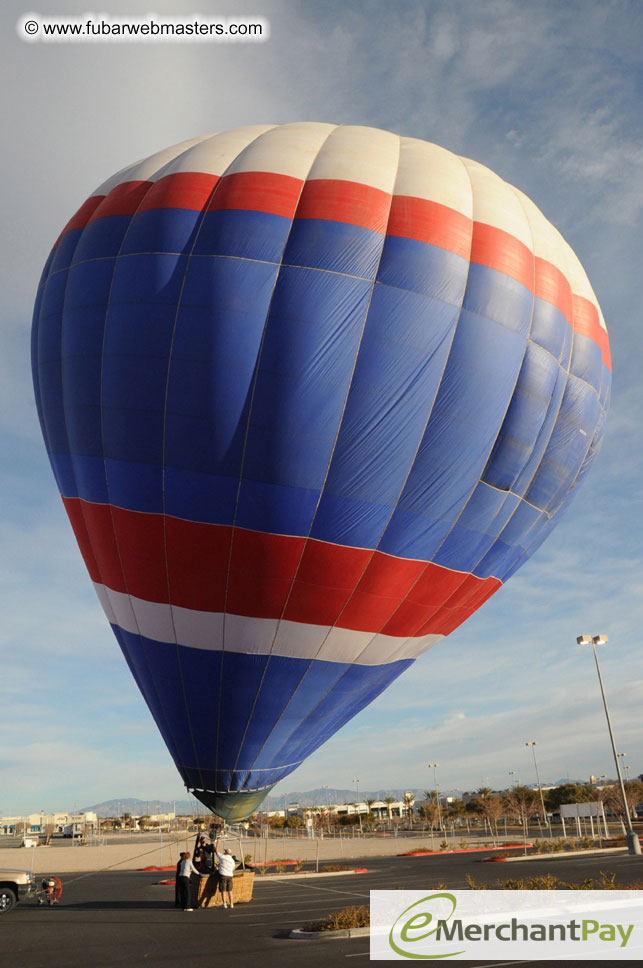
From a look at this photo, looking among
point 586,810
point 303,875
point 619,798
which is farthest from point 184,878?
point 619,798

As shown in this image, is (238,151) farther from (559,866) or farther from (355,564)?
(559,866)

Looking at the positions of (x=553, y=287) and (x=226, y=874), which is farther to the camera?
(x=553, y=287)

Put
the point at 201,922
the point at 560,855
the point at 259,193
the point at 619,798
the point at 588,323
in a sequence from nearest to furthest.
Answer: the point at 201,922 → the point at 259,193 → the point at 588,323 → the point at 560,855 → the point at 619,798

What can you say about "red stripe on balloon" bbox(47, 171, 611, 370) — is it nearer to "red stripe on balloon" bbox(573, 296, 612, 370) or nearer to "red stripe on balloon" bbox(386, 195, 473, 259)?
"red stripe on balloon" bbox(386, 195, 473, 259)

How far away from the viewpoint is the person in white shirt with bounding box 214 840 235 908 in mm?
15961

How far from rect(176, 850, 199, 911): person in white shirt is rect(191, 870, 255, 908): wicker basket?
14 centimetres

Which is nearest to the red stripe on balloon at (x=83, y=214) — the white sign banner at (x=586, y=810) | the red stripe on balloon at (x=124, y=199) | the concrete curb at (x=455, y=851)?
the red stripe on balloon at (x=124, y=199)

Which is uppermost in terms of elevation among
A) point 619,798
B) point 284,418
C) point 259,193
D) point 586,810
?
point 259,193

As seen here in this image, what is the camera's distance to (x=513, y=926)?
11.9 metres

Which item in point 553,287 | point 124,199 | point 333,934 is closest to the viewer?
point 333,934

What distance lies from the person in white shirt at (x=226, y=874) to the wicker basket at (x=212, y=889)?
20cm

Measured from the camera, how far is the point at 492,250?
1652 cm

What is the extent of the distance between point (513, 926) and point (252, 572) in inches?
313

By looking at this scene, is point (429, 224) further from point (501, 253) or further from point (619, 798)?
point (619, 798)
